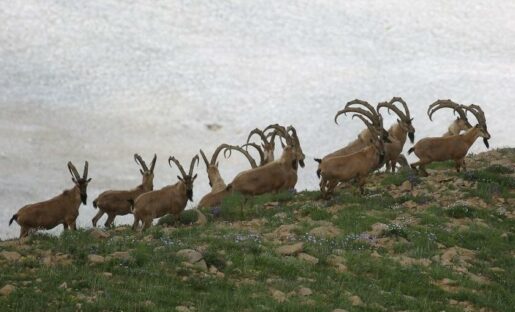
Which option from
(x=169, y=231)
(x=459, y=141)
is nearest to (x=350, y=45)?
(x=459, y=141)

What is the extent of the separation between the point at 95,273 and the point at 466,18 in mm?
50134

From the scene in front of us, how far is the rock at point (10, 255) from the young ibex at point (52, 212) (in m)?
5.31

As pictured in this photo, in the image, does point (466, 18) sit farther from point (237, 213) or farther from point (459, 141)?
point (237, 213)

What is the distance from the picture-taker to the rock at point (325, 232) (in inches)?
833

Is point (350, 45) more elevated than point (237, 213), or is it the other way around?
point (350, 45)

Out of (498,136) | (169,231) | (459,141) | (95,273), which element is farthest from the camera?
(498,136)

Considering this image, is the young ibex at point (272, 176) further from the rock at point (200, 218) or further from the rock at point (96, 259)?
the rock at point (96, 259)

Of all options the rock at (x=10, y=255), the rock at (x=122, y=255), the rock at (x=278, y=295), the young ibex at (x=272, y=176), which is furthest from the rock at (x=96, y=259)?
the young ibex at (x=272, y=176)

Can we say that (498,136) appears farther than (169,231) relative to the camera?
Yes

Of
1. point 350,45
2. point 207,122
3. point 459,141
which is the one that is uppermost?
point 350,45

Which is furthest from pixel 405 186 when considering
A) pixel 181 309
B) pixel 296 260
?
pixel 181 309

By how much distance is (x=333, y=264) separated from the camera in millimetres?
18938

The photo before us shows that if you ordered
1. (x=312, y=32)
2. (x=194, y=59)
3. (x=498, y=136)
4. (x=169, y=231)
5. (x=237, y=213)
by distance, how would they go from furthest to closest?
(x=312, y=32) → (x=194, y=59) → (x=498, y=136) → (x=237, y=213) → (x=169, y=231)

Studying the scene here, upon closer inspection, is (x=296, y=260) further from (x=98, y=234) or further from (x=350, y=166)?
(x=350, y=166)
